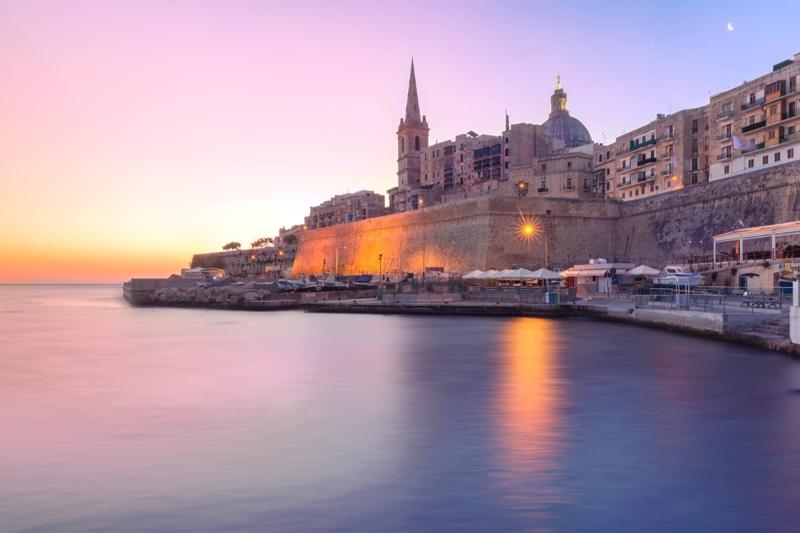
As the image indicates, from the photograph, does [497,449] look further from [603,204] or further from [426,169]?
[426,169]

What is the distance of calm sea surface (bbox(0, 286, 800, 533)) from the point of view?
562 cm

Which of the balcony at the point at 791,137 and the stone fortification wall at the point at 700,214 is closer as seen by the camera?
the stone fortification wall at the point at 700,214

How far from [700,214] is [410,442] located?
1242 inches

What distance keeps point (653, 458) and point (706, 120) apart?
44.1m

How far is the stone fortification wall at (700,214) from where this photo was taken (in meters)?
28.2

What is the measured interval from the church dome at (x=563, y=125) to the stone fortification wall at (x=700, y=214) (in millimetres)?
31719

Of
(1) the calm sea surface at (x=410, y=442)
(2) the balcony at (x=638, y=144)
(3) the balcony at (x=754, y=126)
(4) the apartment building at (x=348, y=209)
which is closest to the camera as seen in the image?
(1) the calm sea surface at (x=410, y=442)

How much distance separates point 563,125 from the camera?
71312mm

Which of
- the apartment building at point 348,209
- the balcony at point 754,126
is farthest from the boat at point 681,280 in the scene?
the apartment building at point 348,209

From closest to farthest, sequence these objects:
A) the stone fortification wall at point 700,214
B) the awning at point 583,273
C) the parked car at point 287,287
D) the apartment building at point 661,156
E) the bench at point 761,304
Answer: the bench at point 761,304, the stone fortification wall at point 700,214, the awning at point 583,273, the parked car at point 287,287, the apartment building at point 661,156

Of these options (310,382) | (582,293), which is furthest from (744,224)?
(310,382)

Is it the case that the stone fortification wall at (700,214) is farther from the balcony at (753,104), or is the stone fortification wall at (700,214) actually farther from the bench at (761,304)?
the bench at (761,304)

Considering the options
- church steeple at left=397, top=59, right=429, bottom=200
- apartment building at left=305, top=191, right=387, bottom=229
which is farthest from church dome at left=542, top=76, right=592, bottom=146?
apartment building at left=305, top=191, right=387, bottom=229

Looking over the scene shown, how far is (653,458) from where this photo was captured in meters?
7.22
